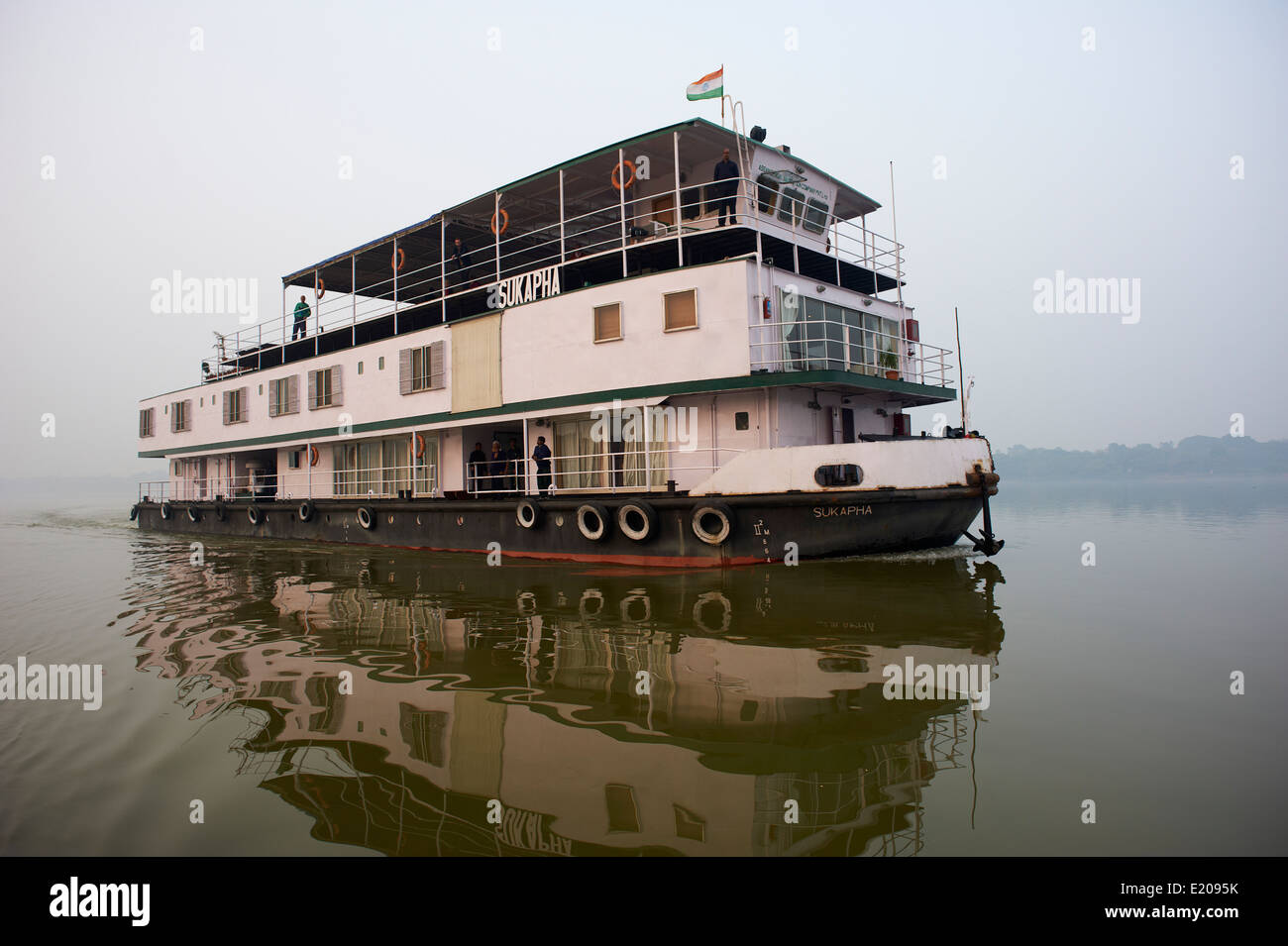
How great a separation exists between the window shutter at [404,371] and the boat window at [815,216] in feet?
34.1

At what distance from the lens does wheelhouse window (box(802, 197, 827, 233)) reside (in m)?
15.7

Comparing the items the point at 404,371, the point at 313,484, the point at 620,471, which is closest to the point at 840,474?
the point at 620,471

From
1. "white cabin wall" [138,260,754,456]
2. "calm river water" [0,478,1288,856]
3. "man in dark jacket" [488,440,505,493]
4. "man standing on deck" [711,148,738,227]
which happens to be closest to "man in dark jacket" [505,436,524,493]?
"man in dark jacket" [488,440,505,493]

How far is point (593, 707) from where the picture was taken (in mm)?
5383

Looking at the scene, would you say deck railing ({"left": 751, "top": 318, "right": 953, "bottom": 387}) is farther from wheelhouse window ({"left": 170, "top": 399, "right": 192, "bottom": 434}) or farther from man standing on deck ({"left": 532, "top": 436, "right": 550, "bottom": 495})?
wheelhouse window ({"left": 170, "top": 399, "right": 192, "bottom": 434})

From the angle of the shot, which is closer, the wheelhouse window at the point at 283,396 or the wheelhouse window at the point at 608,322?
the wheelhouse window at the point at 608,322

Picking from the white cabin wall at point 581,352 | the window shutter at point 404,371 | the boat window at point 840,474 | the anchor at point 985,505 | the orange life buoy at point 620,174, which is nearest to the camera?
the boat window at point 840,474

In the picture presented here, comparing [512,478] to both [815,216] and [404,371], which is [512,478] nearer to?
[404,371]

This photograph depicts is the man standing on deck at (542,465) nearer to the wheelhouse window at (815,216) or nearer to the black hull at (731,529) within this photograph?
the black hull at (731,529)

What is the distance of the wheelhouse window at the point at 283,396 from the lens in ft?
73.3

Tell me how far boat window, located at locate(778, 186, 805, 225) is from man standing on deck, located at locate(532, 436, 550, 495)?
709 cm

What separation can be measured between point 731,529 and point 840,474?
1.99 metres

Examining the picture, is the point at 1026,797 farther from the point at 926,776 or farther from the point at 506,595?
the point at 506,595

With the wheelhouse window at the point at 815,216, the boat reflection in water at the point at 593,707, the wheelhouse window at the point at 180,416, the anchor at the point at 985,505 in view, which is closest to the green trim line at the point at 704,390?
the anchor at the point at 985,505
